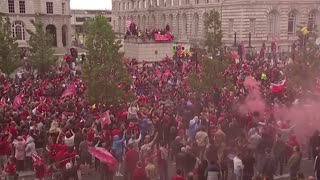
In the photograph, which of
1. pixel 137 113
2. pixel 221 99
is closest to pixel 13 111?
pixel 137 113

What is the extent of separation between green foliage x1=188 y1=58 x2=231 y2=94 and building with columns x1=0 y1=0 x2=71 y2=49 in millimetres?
43502

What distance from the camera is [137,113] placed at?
1978 cm

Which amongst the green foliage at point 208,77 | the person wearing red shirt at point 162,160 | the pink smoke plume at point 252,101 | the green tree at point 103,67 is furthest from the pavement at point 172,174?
the green foliage at point 208,77

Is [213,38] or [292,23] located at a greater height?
[292,23]

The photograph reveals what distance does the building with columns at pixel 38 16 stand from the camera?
64.6 metres

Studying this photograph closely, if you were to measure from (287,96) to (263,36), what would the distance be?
35.9m

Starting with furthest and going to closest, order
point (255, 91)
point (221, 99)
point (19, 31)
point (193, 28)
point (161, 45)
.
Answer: point (193, 28) < point (19, 31) < point (161, 45) < point (255, 91) < point (221, 99)

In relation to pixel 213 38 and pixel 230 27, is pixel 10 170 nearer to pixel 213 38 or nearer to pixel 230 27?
pixel 213 38

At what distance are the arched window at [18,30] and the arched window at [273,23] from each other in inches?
1350

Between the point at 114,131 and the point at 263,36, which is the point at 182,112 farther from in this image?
the point at 263,36

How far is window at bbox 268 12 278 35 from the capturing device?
5888cm

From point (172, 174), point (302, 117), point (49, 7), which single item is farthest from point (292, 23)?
point (172, 174)

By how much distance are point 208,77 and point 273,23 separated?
1498 inches

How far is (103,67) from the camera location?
21.3 meters
